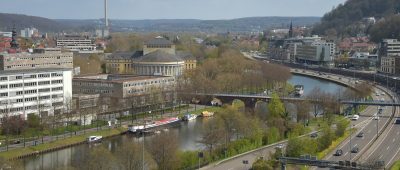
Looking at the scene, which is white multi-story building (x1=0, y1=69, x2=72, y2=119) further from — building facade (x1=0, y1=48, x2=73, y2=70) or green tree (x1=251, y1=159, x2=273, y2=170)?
green tree (x1=251, y1=159, x2=273, y2=170)

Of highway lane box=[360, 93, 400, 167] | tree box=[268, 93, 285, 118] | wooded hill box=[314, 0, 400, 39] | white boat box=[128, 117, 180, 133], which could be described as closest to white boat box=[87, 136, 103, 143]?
white boat box=[128, 117, 180, 133]

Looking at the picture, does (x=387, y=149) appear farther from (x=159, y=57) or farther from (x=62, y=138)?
(x=159, y=57)

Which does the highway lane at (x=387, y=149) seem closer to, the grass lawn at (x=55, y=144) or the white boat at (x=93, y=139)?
the white boat at (x=93, y=139)

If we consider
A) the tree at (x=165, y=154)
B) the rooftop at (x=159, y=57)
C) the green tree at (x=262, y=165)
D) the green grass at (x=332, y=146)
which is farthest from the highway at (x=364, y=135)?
the rooftop at (x=159, y=57)

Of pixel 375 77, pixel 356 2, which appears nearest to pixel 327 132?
pixel 375 77

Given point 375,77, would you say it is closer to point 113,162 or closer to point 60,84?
point 60,84
